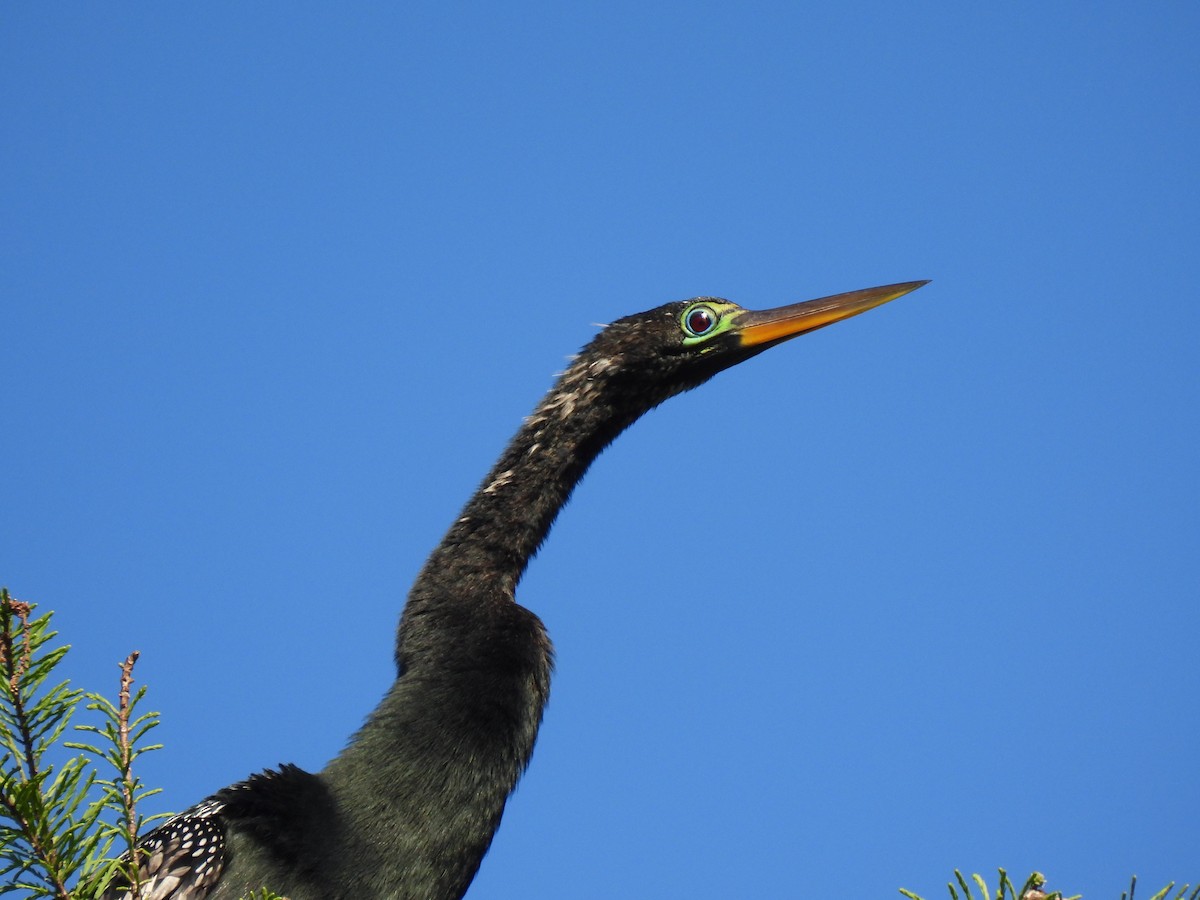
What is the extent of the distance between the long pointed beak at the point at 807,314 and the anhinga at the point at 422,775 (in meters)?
1.69

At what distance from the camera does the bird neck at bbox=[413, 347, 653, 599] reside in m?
5.46

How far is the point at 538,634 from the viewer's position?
5.20m

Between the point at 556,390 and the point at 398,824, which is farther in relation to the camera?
the point at 556,390

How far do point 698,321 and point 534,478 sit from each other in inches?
54.8

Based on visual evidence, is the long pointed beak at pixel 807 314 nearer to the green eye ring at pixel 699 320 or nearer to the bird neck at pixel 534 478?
the green eye ring at pixel 699 320

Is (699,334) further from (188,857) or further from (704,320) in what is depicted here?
(188,857)

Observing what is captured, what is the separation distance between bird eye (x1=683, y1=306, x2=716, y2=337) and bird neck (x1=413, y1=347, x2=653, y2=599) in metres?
0.51

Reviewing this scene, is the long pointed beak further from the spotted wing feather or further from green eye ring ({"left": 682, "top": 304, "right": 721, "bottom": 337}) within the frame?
the spotted wing feather

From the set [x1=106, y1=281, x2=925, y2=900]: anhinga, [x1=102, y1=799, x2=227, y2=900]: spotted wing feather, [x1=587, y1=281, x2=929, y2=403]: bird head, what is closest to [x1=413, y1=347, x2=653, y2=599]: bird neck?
[x1=106, y1=281, x2=925, y2=900]: anhinga

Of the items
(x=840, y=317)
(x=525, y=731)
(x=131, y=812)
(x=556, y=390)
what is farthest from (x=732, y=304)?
(x=131, y=812)

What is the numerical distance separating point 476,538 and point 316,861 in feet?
5.51

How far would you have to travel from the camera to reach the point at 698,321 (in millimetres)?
6453

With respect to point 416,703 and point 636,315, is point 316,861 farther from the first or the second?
point 636,315

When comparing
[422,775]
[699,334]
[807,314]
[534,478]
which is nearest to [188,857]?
[422,775]
